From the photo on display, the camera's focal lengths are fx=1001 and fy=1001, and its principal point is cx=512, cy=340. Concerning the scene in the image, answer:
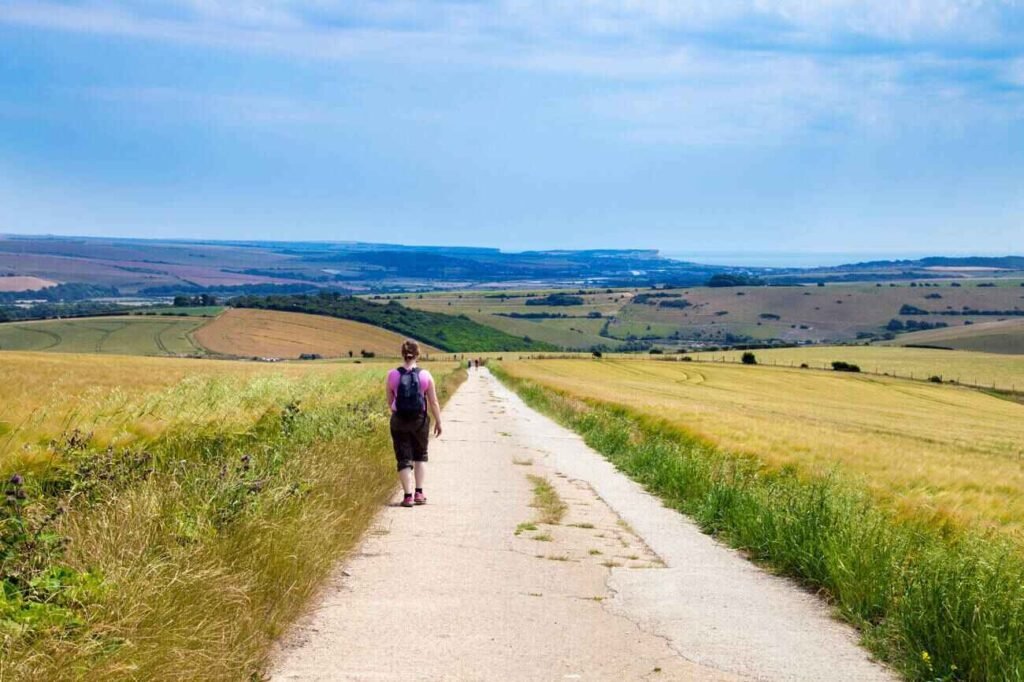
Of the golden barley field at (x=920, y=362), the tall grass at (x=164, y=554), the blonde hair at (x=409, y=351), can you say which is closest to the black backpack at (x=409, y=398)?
the blonde hair at (x=409, y=351)

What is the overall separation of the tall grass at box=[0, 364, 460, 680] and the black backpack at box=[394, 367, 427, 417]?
3.16 feet

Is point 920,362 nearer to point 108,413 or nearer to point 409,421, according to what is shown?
point 409,421

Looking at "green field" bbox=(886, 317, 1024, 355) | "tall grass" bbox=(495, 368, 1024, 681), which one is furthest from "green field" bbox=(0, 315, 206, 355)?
"tall grass" bbox=(495, 368, 1024, 681)

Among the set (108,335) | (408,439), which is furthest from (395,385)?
(108,335)

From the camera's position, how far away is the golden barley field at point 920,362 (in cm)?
9212

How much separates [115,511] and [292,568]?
139cm

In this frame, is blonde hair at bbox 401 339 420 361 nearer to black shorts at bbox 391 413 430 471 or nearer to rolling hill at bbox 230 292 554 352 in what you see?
black shorts at bbox 391 413 430 471

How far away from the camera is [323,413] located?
718 inches

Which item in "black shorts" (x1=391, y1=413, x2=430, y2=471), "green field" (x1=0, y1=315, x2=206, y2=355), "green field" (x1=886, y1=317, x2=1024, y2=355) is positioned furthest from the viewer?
"green field" (x1=886, y1=317, x2=1024, y2=355)

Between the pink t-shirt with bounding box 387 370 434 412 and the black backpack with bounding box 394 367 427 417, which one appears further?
the pink t-shirt with bounding box 387 370 434 412

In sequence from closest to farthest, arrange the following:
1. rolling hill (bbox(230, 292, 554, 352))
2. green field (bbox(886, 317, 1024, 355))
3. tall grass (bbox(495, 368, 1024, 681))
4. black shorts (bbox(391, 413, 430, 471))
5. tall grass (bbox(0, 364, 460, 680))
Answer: tall grass (bbox(0, 364, 460, 680)) → tall grass (bbox(495, 368, 1024, 681)) → black shorts (bbox(391, 413, 430, 471)) → green field (bbox(886, 317, 1024, 355)) → rolling hill (bbox(230, 292, 554, 352))

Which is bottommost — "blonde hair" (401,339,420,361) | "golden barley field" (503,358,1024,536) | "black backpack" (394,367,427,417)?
"golden barley field" (503,358,1024,536)

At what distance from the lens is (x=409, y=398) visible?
12.6 meters

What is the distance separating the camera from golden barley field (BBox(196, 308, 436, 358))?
403ft
